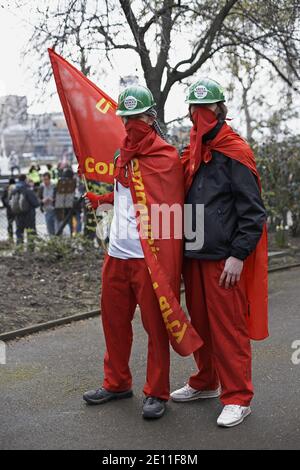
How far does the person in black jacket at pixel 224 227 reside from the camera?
455 centimetres

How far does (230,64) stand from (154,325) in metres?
12.1

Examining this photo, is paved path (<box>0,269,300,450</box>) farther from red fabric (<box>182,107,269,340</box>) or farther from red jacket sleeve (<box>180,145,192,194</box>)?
red jacket sleeve (<box>180,145,192,194</box>)

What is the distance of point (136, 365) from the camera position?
6.05 m

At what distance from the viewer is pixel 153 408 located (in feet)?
15.6

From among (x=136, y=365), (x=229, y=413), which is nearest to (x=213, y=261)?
(x=229, y=413)

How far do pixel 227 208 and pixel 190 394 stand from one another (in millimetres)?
1374

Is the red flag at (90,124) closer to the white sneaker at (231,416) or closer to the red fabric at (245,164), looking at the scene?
the red fabric at (245,164)

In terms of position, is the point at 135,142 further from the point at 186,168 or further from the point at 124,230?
the point at 124,230

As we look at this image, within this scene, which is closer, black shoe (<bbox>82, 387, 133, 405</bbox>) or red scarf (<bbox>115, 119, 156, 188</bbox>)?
red scarf (<bbox>115, 119, 156, 188</bbox>)

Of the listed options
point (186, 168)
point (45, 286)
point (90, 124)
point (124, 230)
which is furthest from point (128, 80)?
point (124, 230)

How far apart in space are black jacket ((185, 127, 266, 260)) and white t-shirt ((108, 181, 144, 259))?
1.28 feet

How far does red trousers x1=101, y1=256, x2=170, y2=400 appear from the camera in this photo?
4805 mm

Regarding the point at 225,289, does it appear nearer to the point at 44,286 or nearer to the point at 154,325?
the point at 154,325

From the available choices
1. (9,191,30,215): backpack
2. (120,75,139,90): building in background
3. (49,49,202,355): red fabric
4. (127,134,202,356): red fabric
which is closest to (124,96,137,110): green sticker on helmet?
(49,49,202,355): red fabric
